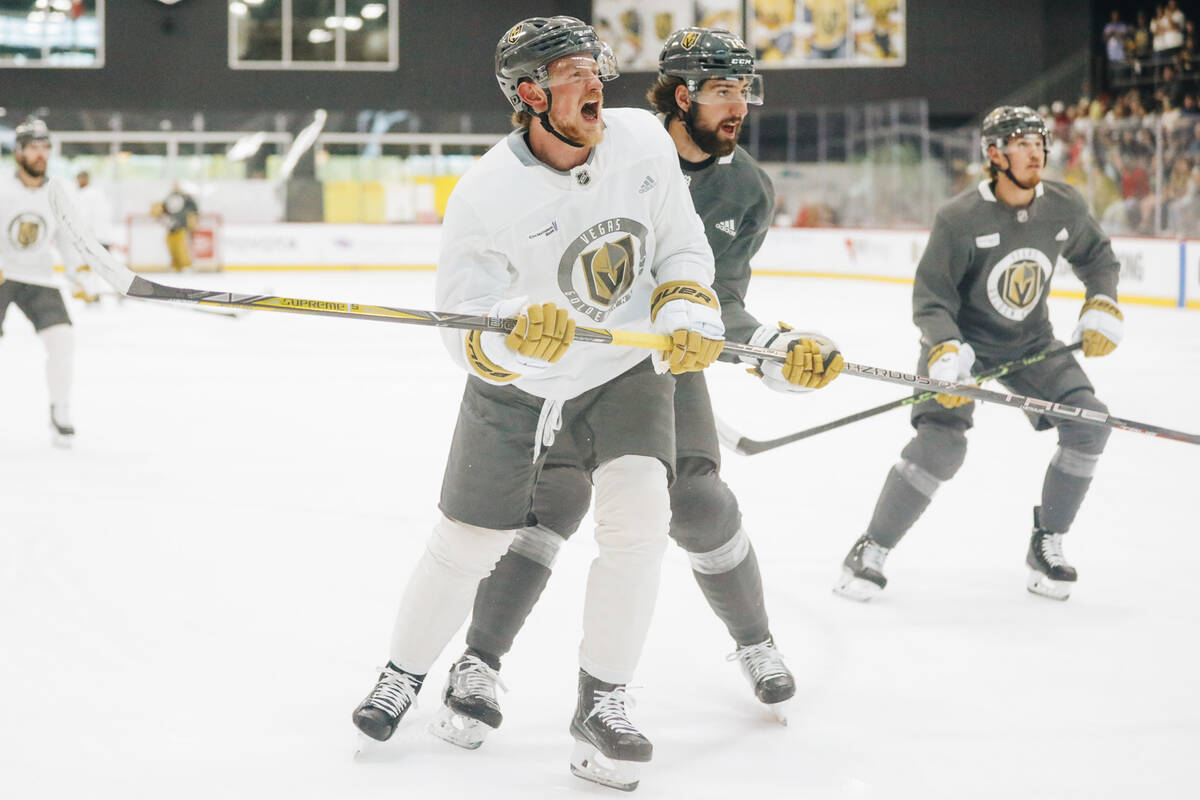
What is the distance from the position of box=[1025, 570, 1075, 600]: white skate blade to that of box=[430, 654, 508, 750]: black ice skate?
4.53 ft

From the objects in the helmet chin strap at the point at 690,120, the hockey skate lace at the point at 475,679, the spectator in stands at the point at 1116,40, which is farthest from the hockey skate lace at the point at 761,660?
the spectator in stands at the point at 1116,40

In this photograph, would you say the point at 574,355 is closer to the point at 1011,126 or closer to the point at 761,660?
the point at 761,660

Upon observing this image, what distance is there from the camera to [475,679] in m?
2.16

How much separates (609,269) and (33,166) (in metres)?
3.59

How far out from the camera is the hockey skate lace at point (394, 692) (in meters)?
2.05

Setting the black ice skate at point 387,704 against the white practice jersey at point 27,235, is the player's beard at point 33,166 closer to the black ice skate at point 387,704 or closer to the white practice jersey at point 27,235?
the white practice jersey at point 27,235

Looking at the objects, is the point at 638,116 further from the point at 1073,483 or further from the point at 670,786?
the point at 1073,483

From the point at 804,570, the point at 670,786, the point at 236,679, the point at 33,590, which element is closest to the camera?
the point at 670,786

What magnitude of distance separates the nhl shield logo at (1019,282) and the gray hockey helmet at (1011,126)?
0.81 feet

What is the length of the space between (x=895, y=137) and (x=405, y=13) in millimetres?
7949

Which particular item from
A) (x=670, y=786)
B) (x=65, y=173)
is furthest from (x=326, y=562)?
(x=65, y=173)

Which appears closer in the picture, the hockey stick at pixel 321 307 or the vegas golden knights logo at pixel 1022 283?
the hockey stick at pixel 321 307

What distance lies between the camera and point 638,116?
6.87 feet

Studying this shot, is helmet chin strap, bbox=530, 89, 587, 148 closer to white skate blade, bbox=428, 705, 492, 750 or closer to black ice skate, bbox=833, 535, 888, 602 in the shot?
white skate blade, bbox=428, 705, 492, 750
